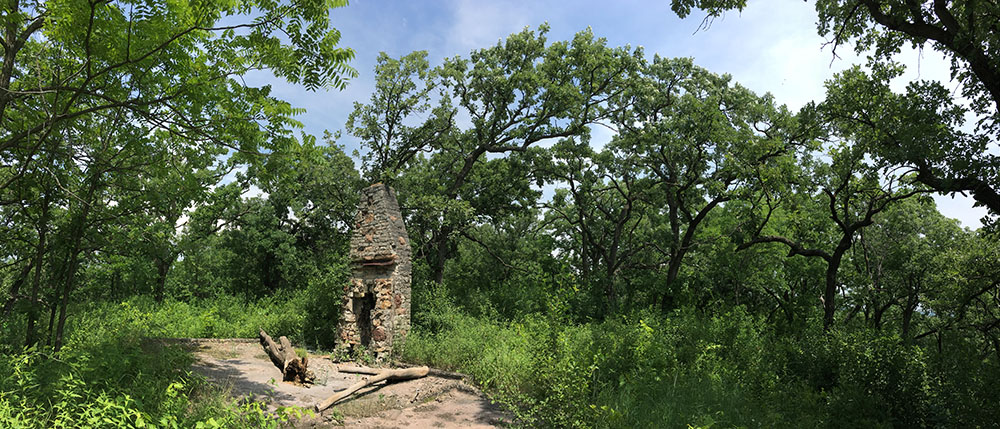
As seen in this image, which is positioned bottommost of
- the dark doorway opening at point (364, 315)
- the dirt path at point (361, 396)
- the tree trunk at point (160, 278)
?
the dirt path at point (361, 396)

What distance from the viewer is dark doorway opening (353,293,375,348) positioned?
12641 millimetres

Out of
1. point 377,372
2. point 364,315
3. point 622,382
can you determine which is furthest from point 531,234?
point 622,382

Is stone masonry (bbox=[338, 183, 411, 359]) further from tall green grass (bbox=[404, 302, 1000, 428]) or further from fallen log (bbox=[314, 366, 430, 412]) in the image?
fallen log (bbox=[314, 366, 430, 412])

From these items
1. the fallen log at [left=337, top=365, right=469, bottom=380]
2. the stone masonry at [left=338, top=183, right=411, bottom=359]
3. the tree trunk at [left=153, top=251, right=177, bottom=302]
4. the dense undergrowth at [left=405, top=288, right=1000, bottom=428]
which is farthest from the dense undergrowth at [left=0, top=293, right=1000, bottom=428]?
the tree trunk at [left=153, top=251, right=177, bottom=302]

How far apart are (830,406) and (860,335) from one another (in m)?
2.52

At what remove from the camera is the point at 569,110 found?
17000mm

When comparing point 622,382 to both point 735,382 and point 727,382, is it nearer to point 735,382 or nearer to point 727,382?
point 727,382

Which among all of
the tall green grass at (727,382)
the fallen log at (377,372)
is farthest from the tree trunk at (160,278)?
the tall green grass at (727,382)

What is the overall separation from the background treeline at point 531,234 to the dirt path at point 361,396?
2.45ft

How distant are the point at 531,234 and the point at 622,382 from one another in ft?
71.8

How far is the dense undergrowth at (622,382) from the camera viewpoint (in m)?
5.36

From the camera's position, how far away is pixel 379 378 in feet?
31.2

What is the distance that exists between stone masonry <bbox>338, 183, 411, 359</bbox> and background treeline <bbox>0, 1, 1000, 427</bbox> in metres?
0.81

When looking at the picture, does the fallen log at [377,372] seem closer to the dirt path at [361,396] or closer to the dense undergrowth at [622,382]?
the dirt path at [361,396]
